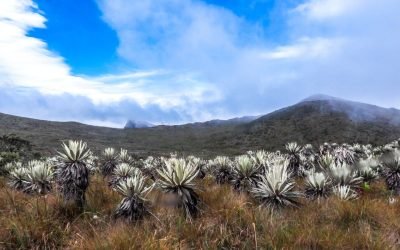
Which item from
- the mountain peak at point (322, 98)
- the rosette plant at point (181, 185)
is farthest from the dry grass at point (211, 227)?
the mountain peak at point (322, 98)

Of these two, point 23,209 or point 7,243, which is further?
point 23,209

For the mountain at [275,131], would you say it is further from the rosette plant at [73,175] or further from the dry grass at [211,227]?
the dry grass at [211,227]

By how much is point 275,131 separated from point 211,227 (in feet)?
241

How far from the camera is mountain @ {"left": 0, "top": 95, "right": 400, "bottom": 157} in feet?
209

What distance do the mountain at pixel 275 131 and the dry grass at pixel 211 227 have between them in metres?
48.9

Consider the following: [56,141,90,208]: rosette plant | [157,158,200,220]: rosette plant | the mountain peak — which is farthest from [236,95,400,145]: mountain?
[56,141,90,208]: rosette plant

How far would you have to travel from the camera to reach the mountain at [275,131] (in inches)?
2514

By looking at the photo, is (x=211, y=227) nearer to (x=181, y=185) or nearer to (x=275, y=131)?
(x=181, y=185)

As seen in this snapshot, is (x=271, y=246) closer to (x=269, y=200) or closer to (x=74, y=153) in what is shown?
(x=269, y=200)

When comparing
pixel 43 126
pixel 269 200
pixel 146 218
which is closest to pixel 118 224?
pixel 146 218

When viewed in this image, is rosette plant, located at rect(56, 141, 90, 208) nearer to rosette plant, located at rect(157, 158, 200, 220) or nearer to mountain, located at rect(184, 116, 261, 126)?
rosette plant, located at rect(157, 158, 200, 220)

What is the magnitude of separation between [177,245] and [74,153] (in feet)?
11.4

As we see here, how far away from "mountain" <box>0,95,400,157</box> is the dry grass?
4891cm

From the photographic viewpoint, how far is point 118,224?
721cm
